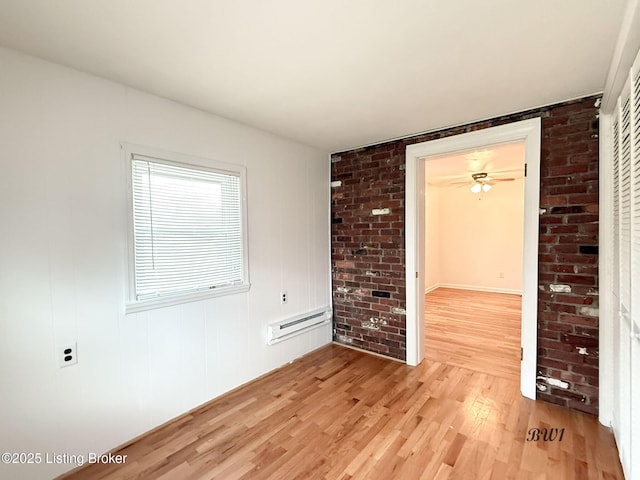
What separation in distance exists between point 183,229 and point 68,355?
40.1 inches

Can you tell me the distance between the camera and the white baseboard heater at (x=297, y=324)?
285cm

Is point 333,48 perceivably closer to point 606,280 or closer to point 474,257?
point 606,280

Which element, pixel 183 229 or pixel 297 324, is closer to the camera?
pixel 183 229

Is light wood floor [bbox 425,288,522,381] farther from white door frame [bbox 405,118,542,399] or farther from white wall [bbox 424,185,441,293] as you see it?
white wall [bbox 424,185,441,293]

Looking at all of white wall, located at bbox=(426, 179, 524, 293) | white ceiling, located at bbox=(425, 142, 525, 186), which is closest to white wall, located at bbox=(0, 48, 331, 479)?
white ceiling, located at bbox=(425, 142, 525, 186)

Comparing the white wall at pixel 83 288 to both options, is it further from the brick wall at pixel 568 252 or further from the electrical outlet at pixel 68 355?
the brick wall at pixel 568 252

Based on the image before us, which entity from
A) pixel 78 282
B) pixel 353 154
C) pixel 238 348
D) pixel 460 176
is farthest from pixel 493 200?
pixel 78 282

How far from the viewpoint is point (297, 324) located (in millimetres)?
3131

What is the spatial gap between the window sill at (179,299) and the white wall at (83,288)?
47 millimetres

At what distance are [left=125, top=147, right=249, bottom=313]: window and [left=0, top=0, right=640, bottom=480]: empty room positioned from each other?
2 centimetres

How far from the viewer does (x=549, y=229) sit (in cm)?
226

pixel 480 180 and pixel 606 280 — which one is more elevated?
pixel 480 180

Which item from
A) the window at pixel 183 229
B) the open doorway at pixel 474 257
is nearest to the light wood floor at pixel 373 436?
the open doorway at pixel 474 257

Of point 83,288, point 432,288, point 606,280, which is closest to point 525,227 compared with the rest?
point 606,280
